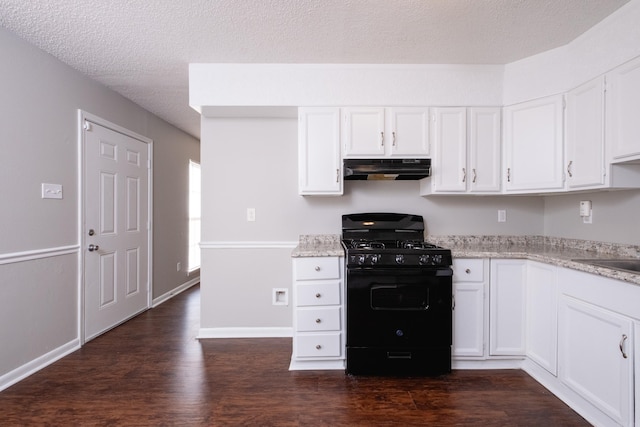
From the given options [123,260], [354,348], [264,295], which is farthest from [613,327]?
[123,260]

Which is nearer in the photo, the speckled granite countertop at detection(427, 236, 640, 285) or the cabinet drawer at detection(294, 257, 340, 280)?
the speckled granite countertop at detection(427, 236, 640, 285)

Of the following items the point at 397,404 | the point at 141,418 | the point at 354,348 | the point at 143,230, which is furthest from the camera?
the point at 143,230

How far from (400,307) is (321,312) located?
0.56 meters

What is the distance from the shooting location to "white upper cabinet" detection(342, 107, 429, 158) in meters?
2.47

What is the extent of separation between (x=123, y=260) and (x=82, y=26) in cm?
214

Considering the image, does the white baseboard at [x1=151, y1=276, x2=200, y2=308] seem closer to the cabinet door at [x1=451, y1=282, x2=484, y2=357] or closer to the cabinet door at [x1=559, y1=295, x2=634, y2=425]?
the cabinet door at [x1=451, y1=282, x2=484, y2=357]

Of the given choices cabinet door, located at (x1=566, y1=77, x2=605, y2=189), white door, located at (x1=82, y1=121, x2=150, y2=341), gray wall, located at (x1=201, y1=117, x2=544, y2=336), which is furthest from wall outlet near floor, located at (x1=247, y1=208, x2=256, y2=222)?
cabinet door, located at (x1=566, y1=77, x2=605, y2=189)

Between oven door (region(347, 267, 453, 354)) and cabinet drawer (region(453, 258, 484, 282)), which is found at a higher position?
cabinet drawer (region(453, 258, 484, 282))

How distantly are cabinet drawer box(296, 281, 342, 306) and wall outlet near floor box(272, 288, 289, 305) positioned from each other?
2.15ft

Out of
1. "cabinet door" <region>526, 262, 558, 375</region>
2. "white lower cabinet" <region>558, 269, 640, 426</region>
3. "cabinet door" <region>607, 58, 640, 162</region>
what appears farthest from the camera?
"cabinet door" <region>526, 262, 558, 375</region>

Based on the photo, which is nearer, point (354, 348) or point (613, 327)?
point (613, 327)

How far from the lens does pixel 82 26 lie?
2.00 m

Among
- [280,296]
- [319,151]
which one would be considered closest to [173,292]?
[280,296]

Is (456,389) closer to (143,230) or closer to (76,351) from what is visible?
(76,351)
